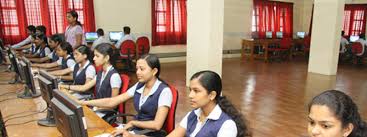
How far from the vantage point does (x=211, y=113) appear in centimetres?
169

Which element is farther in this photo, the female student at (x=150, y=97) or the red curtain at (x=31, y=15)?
the red curtain at (x=31, y=15)

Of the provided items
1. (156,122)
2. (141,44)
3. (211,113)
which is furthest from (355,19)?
(211,113)

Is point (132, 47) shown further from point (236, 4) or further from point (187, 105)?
point (236, 4)

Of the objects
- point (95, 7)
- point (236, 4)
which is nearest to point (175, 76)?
point (95, 7)

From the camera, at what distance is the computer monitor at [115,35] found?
8.14 meters

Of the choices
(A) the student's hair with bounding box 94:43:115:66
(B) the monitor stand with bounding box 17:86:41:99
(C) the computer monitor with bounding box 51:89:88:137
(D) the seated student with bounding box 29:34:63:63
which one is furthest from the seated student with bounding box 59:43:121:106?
(D) the seated student with bounding box 29:34:63:63

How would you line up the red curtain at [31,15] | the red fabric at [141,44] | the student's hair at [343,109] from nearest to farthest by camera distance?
the student's hair at [343,109], the red curtain at [31,15], the red fabric at [141,44]

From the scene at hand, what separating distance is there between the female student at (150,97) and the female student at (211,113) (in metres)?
0.30

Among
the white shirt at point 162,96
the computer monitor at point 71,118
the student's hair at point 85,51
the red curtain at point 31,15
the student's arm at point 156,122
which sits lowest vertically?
the student's arm at point 156,122

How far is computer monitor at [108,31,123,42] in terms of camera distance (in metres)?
8.14

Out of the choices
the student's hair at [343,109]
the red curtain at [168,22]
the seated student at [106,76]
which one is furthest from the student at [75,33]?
the student's hair at [343,109]

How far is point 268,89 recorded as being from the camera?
5992 mm

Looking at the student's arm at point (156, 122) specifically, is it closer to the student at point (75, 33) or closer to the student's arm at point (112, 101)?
the student's arm at point (112, 101)

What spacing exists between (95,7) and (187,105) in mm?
4527
